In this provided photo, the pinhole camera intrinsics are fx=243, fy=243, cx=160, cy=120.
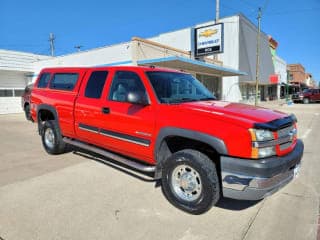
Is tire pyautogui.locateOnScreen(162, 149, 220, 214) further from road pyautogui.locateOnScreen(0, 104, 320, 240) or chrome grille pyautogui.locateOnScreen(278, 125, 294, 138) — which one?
chrome grille pyautogui.locateOnScreen(278, 125, 294, 138)

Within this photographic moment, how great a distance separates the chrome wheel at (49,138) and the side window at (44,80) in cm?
113

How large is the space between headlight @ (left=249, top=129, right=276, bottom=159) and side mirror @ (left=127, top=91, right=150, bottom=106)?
5.15ft

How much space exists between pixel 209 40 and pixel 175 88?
16.5 metres

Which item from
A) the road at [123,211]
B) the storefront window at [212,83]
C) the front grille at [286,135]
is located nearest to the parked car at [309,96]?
the storefront window at [212,83]

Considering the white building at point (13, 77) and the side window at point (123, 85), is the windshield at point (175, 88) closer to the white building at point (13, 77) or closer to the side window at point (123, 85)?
the side window at point (123, 85)

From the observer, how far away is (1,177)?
457 centimetres

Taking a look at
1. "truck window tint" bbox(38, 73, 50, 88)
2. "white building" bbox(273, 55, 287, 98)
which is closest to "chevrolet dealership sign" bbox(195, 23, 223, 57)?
"truck window tint" bbox(38, 73, 50, 88)

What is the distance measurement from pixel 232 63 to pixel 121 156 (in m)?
24.7

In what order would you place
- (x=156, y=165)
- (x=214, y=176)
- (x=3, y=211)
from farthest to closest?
(x=156, y=165) < (x=3, y=211) < (x=214, y=176)

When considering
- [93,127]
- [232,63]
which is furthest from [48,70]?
[232,63]

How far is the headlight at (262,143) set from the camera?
2768mm

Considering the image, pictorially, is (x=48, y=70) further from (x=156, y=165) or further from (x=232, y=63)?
(x=232, y=63)

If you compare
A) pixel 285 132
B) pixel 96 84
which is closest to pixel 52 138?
pixel 96 84

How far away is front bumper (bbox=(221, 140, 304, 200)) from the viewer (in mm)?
2748
